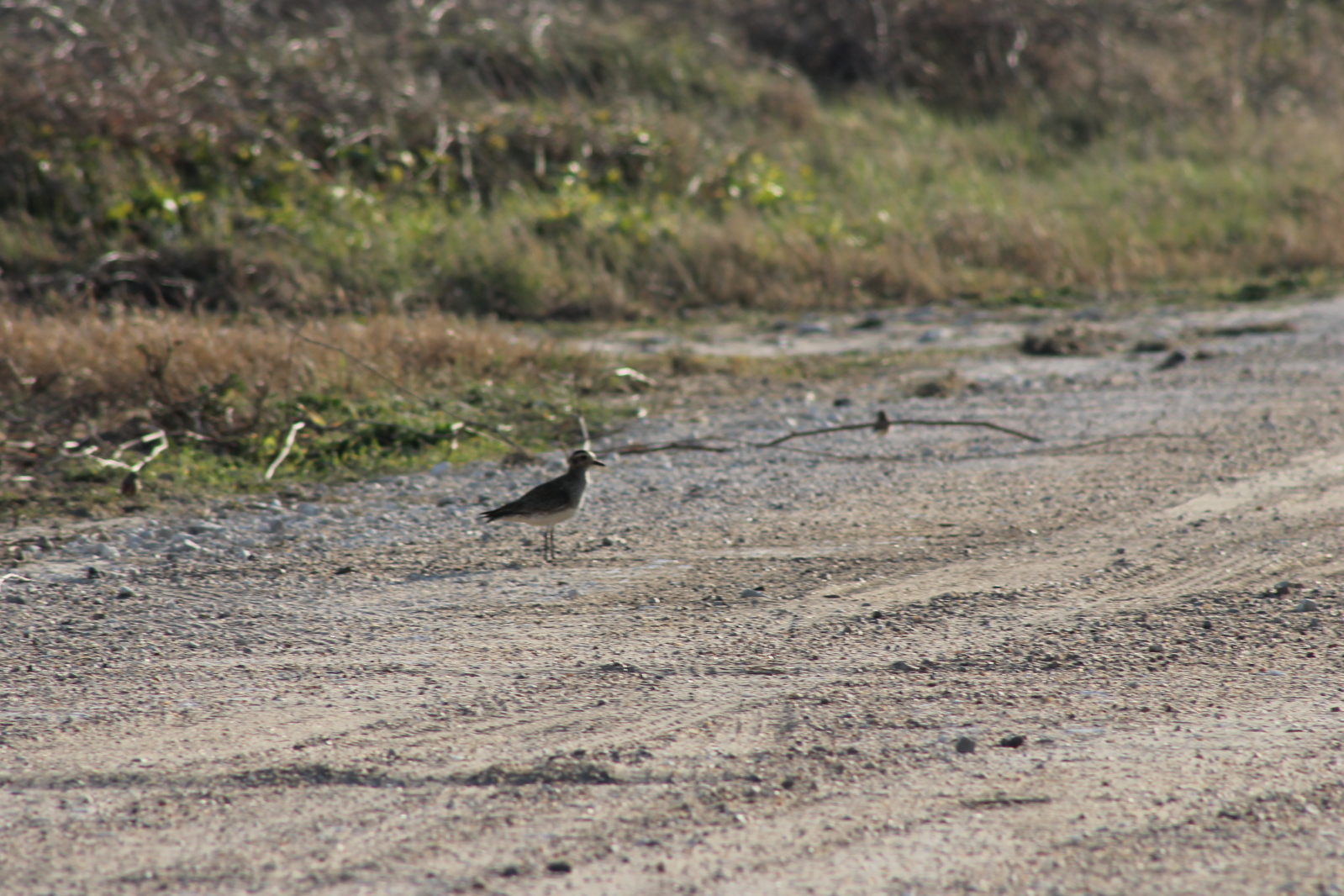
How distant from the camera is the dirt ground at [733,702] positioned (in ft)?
10.6

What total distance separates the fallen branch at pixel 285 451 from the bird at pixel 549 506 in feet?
5.50

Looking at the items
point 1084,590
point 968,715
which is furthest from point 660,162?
point 968,715

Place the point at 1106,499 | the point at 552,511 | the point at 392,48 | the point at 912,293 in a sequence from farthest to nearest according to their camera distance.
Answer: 1. the point at 392,48
2. the point at 912,293
3. the point at 1106,499
4. the point at 552,511

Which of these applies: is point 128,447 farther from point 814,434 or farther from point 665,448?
point 814,434

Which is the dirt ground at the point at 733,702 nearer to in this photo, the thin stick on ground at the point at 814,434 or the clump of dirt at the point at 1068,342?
the thin stick on ground at the point at 814,434

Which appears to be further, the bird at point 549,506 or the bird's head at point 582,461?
the bird's head at point 582,461

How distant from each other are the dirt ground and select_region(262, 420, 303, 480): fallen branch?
0.88m

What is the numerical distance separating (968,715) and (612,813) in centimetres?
120

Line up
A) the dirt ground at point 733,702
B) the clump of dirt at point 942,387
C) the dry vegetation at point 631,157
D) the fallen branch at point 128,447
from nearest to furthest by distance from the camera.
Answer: the dirt ground at point 733,702 → the fallen branch at point 128,447 → the clump of dirt at point 942,387 → the dry vegetation at point 631,157

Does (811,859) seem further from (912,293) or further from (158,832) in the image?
(912,293)

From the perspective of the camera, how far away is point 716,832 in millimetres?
3352

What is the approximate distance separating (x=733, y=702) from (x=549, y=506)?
173cm

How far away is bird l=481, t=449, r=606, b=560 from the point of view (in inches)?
224

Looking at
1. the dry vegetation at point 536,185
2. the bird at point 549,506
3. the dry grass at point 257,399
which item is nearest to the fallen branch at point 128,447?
the dry grass at point 257,399
